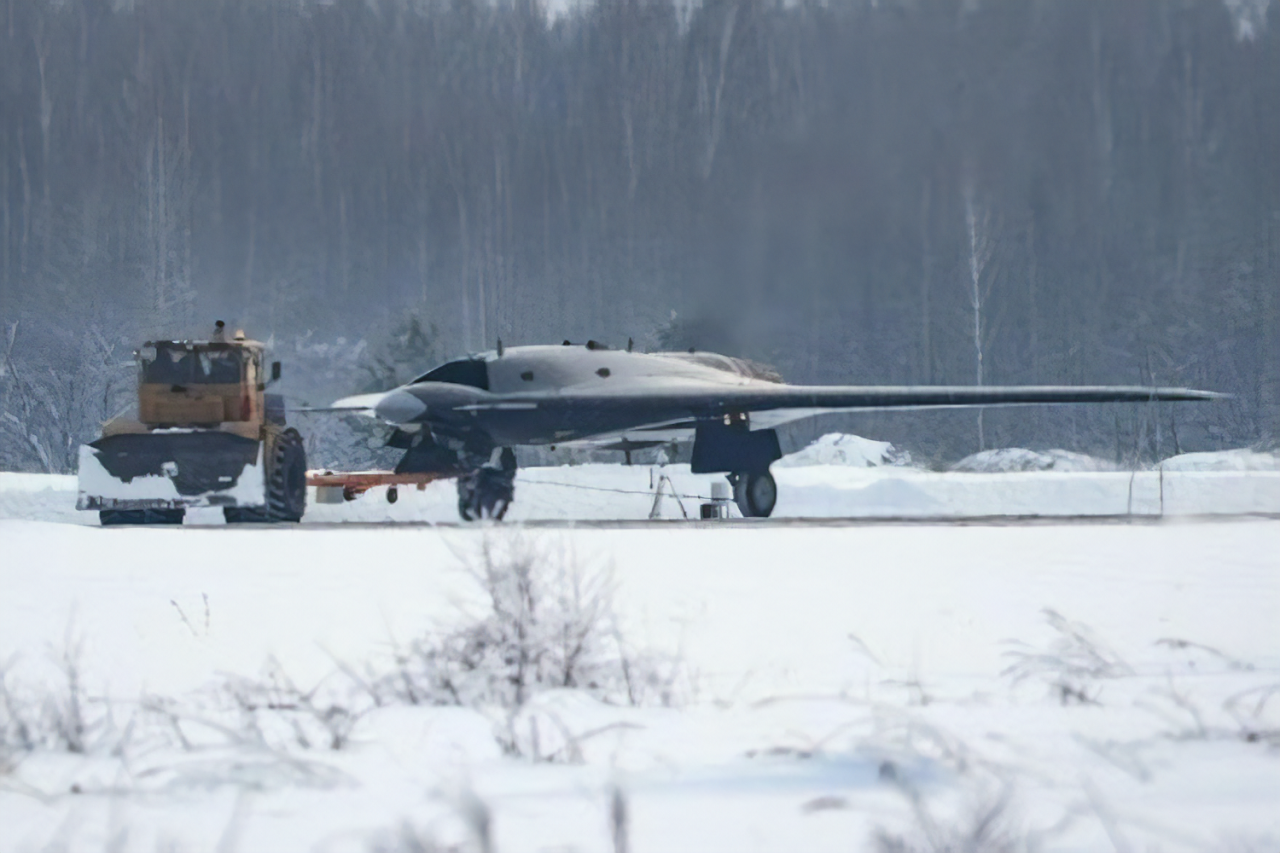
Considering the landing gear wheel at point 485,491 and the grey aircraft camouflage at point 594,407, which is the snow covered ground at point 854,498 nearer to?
the landing gear wheel at point 485,491

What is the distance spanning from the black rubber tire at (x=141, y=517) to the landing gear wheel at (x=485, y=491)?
448 cm

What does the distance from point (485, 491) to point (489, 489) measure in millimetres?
84

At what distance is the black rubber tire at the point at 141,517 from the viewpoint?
1895 cm

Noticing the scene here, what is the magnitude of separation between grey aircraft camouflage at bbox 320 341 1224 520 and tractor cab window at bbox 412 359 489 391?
2 cm

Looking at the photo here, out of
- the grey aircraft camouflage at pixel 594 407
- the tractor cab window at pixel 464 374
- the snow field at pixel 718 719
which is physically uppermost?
the tractor cab window at pixel 464 374

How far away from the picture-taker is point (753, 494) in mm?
20516

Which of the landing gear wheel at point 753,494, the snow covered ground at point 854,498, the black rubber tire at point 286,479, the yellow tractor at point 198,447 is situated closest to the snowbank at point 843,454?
the snow covered ground at point 854,498

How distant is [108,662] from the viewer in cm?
714

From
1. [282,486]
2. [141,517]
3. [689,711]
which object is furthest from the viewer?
[141,517]

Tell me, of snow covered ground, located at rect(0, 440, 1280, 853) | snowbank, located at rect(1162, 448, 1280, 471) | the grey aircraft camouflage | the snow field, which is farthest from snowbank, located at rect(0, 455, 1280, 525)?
the snow field

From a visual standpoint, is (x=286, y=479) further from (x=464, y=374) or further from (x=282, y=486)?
(x=464, y=374)

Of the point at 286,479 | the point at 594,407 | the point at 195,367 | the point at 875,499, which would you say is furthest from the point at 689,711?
the point at 875,499

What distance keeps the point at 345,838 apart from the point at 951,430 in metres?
63.9

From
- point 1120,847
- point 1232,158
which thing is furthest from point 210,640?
point 1232,158
